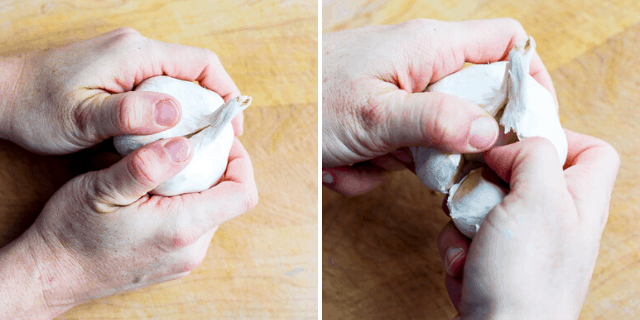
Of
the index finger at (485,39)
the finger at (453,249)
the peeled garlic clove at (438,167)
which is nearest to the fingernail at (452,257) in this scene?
the finger at (453,249)

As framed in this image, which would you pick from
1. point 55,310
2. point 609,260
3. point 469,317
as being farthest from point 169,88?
point 609,260

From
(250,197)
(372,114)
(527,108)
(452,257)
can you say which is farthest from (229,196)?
(527,108)

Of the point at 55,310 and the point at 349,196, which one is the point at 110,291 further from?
the point at 349,196

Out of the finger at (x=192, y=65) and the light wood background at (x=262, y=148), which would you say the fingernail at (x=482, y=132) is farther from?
the finger at (x=192, y=65)

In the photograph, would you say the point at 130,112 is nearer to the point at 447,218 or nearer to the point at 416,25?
the point at 416,25

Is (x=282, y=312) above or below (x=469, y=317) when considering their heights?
below

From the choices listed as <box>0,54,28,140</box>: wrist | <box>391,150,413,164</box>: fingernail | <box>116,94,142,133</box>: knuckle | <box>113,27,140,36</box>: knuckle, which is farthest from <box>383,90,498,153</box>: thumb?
<box>0,54,28,140</box>: wrist
